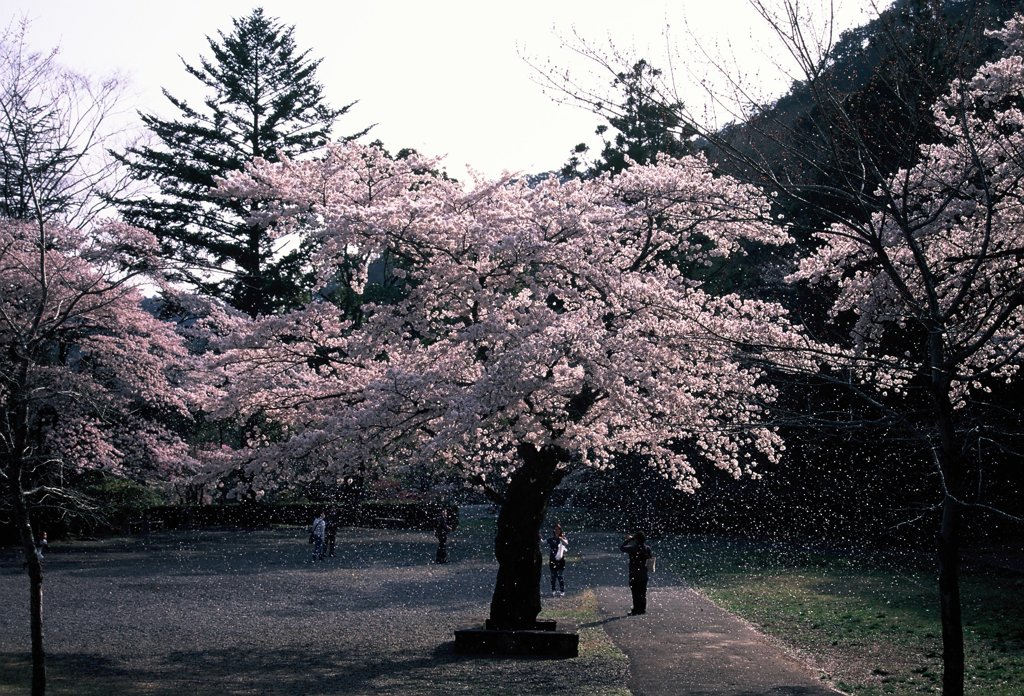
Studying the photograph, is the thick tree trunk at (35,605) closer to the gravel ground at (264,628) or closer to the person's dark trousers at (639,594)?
the gravel ground at (264,628)

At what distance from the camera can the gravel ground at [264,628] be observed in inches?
496

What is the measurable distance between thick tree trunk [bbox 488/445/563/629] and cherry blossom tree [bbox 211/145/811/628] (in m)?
0.02

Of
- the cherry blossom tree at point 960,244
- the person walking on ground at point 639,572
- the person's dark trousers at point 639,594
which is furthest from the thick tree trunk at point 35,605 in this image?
the person's dark trousers at point 639,594

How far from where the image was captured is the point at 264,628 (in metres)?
17.2

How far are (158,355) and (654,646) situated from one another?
86.0 feet

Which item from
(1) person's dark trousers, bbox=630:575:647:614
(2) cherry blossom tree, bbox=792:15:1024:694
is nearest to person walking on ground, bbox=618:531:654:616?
(1) person's dark trousers, bbox=630:575:647:614

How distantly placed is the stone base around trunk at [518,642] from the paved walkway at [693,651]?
36.4 inches

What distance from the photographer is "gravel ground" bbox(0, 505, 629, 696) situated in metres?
12.6

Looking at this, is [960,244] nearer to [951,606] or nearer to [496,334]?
[951,606]

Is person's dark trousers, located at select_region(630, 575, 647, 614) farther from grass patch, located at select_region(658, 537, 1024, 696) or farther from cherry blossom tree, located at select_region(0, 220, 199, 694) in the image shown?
cherry blossom tree, located at select_region(0, 220, 199, 694)

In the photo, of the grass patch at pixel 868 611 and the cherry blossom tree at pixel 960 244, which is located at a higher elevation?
the cherry blossom tree at pixel 960 244

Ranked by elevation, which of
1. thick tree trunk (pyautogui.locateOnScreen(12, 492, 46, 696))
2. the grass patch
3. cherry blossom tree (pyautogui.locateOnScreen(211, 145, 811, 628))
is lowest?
the grass patch

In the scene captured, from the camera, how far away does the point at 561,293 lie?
1561 cm

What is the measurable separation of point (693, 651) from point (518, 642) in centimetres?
264
